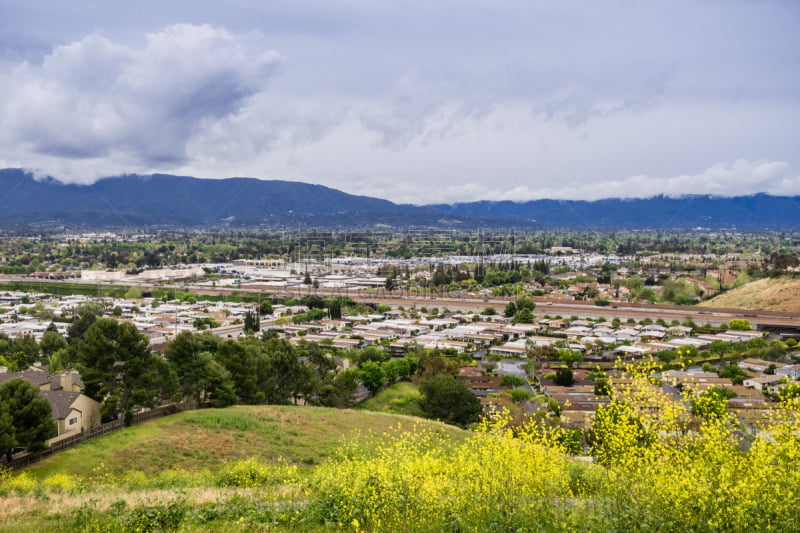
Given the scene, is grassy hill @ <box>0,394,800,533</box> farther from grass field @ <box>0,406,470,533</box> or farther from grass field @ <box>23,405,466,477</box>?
grass field @ <box>23,405,466,477</box>

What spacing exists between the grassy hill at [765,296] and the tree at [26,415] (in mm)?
48059

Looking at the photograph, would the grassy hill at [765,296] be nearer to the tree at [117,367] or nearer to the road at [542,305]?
the road at [542,305]

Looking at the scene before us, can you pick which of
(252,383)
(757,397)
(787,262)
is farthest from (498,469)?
(787,262)

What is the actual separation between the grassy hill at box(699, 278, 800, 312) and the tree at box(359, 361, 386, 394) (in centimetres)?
3625

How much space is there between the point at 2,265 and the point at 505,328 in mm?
65285

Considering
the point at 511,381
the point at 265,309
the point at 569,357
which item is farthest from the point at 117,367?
the point at 265,309

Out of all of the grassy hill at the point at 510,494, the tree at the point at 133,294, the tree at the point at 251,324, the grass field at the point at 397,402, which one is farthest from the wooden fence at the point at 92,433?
the tree at the point at 133,294

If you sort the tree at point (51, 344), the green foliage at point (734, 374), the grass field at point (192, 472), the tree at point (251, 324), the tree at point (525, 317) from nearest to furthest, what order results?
the grass field at point (192, 472), the tree at point (51, 344), the green foliage at point (734, 374), the tree at point (251, 324), the tree at point (525, 317)

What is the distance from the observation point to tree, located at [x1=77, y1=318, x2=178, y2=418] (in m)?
13.1

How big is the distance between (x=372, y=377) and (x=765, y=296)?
3926 cm

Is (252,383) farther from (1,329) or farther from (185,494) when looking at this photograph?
(1,329)

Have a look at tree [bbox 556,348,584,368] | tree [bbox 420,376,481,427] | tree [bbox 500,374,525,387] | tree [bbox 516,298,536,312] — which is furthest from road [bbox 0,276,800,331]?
tree [bbox 420,376,481,427]

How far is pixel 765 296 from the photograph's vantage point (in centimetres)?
4606

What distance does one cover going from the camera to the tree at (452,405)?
1781 cm
